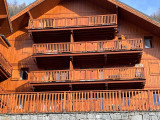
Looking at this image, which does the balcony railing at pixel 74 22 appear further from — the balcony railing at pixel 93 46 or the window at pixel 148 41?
the window at pixel 148 41

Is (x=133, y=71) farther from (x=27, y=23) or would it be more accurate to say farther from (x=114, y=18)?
(x=27, y=23)

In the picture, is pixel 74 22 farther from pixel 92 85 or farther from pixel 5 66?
pixel 5 66

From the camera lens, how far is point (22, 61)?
26656 millimetres

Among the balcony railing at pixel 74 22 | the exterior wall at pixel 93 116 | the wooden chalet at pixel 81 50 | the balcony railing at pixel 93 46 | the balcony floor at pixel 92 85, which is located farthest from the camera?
the balcony railing at pixel 74 22

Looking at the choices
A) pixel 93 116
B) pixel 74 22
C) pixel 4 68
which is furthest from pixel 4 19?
pixel 93 116

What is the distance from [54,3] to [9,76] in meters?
7.63

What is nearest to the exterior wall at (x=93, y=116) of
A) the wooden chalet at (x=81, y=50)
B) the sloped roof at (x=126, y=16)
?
the wooden chalet at (x=81, y=50)

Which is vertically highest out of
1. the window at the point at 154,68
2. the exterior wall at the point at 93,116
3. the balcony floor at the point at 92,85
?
the window at the point at 154,68

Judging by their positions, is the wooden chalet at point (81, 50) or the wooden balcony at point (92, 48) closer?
the wooden chalet at point (81, 50)

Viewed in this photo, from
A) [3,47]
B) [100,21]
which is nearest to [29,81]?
[3,47]

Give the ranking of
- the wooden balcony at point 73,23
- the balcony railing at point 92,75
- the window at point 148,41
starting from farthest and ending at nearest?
the window at point 148,41
the wooden balcony at point 73,23
the balcony railing at point 92,75

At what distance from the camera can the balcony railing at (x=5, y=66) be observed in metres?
24.0

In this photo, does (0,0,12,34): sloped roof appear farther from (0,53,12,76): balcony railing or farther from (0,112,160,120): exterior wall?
(0,112,160,120): exterior wall

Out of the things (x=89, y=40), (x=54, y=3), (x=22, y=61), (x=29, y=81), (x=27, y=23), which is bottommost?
(x=29, y=81)
